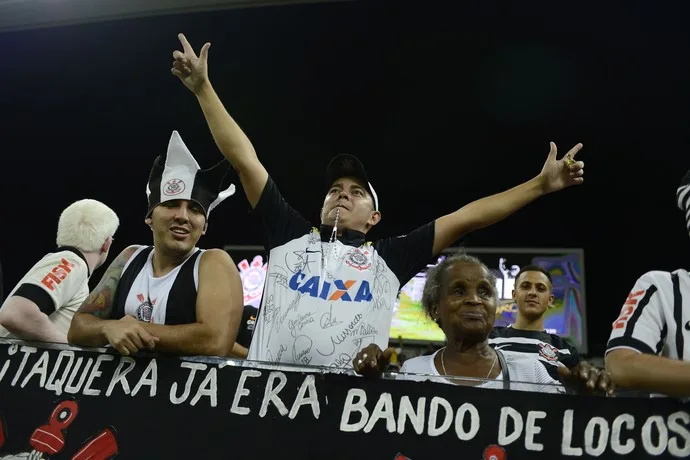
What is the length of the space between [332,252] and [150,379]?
2.56ft

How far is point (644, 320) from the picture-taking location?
1.55 m

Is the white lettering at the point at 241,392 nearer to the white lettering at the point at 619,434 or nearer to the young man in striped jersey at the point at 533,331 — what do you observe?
the white lettering at the point at 619,434

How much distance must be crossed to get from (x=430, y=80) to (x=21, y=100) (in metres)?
4.49

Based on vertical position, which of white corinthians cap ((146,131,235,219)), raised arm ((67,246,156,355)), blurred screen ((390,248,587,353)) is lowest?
raised arm ((67,246,156,355))

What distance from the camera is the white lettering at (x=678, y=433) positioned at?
142 centimetres

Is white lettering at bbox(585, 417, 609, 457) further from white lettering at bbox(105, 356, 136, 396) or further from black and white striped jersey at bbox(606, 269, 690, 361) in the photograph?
white lettering at bbox(105, 356, 136, 396)

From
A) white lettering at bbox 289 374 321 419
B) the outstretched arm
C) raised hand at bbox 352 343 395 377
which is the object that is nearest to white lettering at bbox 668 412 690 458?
raised hand at bbox 352 343 395 377

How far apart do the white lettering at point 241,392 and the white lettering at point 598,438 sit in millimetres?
855

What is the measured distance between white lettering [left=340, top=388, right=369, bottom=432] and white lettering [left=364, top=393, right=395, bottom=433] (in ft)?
0.05

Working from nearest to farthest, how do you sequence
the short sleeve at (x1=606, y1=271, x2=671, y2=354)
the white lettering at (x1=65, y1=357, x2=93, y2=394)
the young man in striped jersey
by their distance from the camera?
the short sleeve at (x1=606, y1=271, x2=671, y2=354) → the white lettering at (x1=65, y1=357, x2=93, y2=394) → the young man in striped jersey

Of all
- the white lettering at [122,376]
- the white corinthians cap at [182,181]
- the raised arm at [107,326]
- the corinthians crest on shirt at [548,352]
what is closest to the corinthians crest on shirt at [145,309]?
the raised arm at [107,326]

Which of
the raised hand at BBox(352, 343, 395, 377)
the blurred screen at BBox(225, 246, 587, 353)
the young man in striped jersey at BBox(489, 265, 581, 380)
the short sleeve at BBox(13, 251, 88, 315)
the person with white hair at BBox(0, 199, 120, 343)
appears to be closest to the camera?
the raised hand at BBox(352, 343, 395, 377)

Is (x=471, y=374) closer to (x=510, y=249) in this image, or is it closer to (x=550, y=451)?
(x=550, y=451)

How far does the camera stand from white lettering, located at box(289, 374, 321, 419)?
167cm
